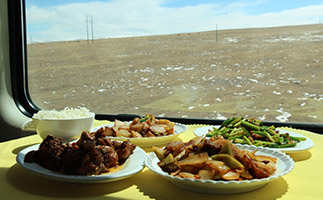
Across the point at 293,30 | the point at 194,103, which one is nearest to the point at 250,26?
the point at 293,30

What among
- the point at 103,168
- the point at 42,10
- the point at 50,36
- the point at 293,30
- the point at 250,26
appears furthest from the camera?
the point at 42,10

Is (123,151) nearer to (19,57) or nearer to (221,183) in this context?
(221,183)

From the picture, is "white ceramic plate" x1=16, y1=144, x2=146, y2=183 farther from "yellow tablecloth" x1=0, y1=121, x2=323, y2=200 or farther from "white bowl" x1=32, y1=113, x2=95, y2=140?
"white bowl" x1=32, y1=113, x2=95, y2=140

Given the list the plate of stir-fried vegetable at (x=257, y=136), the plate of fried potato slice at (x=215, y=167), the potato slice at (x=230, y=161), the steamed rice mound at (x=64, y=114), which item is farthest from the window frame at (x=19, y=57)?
the potato slice at (x=230, y=161)

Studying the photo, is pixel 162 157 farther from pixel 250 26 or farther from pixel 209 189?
pixel 250 26

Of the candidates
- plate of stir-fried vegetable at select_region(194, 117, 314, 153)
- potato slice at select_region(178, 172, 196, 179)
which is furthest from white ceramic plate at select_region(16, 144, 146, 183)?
plate of stir-fried vegetable at select_region(194, 117, 314, 153)

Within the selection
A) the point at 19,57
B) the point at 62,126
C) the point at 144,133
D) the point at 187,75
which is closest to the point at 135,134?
the point at 144,133
